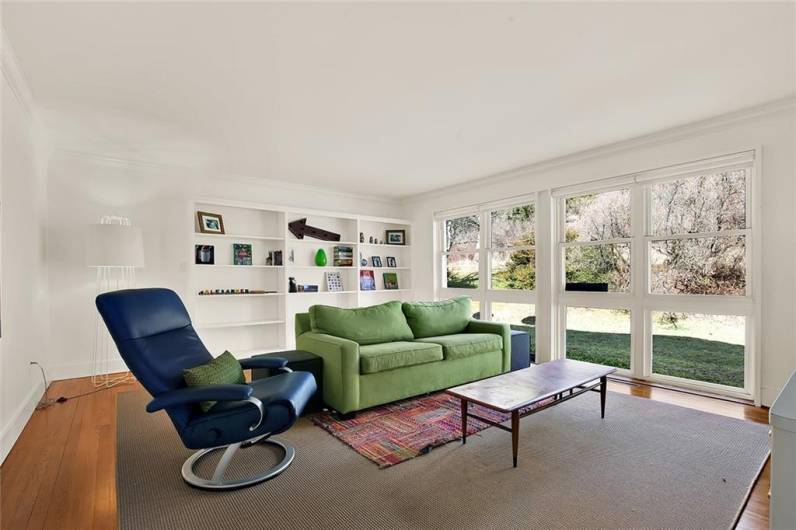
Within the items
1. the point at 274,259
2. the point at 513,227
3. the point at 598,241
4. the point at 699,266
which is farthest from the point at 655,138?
the point at 274,259

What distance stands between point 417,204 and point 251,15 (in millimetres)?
4848

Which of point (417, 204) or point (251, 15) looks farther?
point (417, 204)

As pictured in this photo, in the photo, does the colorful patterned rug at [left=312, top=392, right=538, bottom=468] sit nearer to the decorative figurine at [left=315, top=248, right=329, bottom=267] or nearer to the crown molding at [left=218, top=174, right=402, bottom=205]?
the decorative figurine at [left=315, top=248, right=329, bottom=267]

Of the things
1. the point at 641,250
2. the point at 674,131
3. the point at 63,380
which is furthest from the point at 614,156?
the point at 63,380

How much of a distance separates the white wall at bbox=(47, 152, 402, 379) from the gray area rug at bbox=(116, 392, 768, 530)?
81.6 inches

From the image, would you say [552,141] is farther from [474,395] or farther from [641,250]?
[474,395]

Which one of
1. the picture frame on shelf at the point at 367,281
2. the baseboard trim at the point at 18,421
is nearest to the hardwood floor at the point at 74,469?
the baseboard trim at the point at 18,421

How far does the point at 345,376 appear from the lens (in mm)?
3018

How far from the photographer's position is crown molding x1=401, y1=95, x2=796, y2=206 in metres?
3.25

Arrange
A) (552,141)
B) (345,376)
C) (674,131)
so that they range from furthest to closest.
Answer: (552,141) → (674,131) → (345,376)

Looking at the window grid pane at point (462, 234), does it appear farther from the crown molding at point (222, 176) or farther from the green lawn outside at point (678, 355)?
the green lawn outside at point (678, 355)

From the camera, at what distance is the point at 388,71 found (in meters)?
2.68

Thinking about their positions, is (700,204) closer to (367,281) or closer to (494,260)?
(494,260)

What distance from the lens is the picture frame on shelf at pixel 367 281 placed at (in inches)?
252
